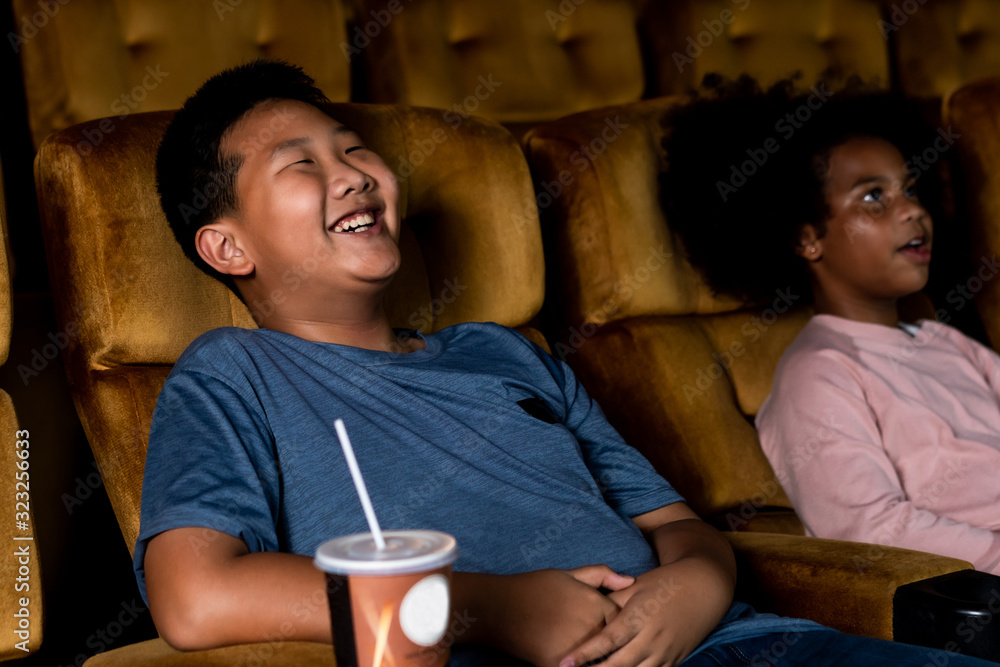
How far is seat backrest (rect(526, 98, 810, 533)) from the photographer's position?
1.49 metres

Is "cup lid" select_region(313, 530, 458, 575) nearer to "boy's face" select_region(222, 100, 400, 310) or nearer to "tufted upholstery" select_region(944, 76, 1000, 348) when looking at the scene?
"boy's face" select_region(222, 100, 400, 310)

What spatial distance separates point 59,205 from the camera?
1.13 metres

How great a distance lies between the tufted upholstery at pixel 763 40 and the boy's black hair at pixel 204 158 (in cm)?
149

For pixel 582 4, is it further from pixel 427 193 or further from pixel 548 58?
pixel 427 193

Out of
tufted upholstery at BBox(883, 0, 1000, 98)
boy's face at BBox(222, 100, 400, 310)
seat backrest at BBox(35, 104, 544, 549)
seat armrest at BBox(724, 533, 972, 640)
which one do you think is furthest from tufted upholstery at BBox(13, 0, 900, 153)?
seat armrest at BBox(724, 533, 972, 640)

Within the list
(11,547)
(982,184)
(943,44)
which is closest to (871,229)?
(982,184)

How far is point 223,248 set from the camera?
1144 millimetres

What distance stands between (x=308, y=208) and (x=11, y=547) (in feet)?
1.63

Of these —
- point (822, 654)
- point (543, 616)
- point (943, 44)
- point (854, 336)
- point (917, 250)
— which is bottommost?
point (822, 654)

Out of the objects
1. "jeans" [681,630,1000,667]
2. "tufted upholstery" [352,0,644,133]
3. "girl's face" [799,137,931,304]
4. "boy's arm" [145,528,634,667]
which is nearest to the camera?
"boy's arm" [145,528,634,667]

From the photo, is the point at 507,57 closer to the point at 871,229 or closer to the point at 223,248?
the point at 871,229

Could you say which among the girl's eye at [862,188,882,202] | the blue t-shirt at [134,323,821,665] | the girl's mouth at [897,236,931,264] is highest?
the girl's eye at [862,188,882,202]

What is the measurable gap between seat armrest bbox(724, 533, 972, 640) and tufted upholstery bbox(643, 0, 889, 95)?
148cm

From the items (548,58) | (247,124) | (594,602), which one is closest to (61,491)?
(247,124)
